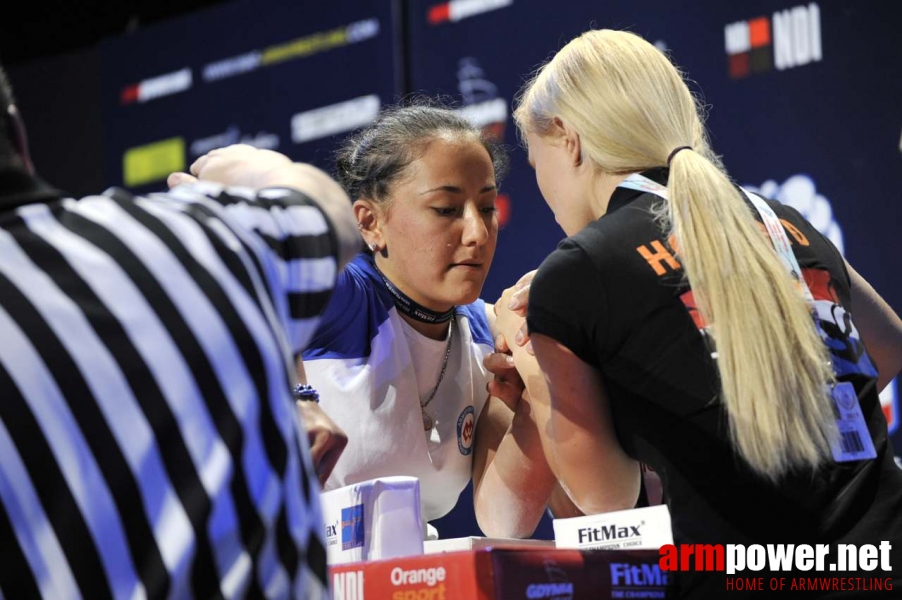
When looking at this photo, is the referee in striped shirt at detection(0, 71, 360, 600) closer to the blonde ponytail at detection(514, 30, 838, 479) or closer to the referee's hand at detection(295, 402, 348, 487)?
the referee's hand at detection(295, 402, 348, 487)

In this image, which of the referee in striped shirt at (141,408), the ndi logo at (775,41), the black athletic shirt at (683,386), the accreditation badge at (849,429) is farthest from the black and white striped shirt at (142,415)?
the ndi logo at (775,41)

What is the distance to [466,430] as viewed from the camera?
1906 mm

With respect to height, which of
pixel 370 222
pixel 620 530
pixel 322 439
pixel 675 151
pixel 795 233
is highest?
pixel 370 222

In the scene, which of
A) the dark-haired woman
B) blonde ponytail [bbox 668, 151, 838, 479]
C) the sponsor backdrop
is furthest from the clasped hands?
the sponsor backdrop

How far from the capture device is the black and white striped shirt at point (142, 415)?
2.37 feet

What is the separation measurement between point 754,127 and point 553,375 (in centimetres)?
166

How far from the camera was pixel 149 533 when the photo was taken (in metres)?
0.74

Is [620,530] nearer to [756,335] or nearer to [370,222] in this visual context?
[756,335]

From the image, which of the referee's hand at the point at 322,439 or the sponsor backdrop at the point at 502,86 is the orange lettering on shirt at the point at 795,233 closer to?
the referee's hand at the point at 322,439

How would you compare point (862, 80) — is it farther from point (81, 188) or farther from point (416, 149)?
point (81, 188)

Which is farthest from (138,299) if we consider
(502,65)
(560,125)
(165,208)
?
(502,65)

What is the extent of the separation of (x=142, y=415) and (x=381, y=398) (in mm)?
1062

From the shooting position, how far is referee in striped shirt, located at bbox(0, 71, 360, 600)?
28.4 inches

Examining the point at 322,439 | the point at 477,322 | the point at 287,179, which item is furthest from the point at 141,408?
the point at 477,322
